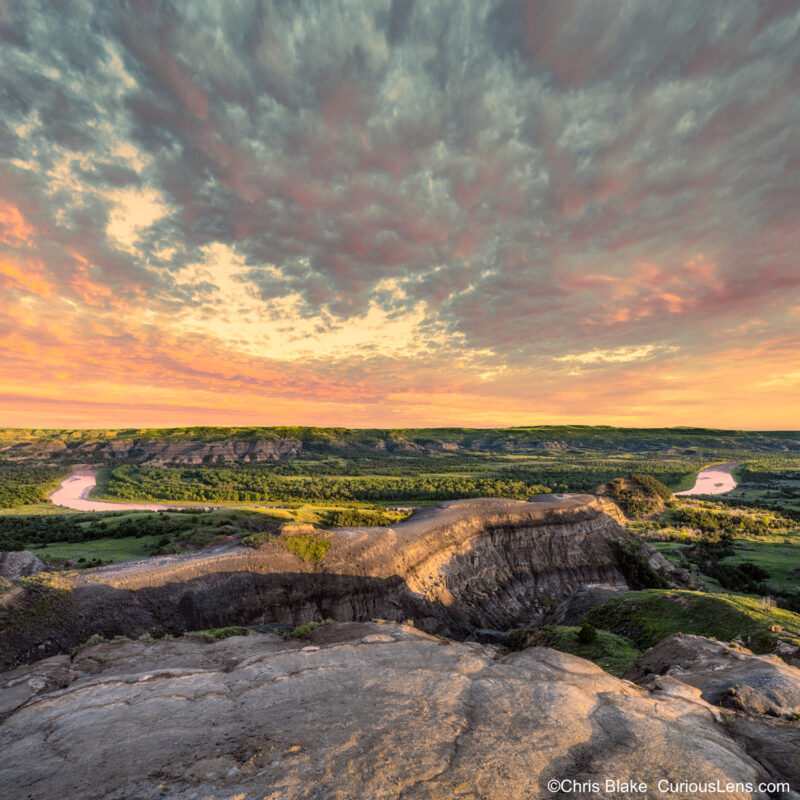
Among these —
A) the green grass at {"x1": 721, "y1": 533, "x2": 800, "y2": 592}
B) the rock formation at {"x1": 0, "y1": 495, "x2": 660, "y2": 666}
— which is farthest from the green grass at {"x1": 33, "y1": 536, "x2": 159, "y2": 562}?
the green grass at {"x1": 721, "y1": 533, "x2": 800, "y2": 592}

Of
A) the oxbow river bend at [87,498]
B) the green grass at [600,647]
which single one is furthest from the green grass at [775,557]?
the oxbow river bend at [87,498]

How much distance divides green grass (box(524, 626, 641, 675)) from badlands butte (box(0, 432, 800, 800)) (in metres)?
0.18

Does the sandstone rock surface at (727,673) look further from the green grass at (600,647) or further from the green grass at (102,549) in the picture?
the green grass at (102,549)

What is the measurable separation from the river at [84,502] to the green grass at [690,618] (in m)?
119

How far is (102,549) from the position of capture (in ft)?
193

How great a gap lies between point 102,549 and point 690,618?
7638 centimetres

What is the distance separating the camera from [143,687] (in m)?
14.9

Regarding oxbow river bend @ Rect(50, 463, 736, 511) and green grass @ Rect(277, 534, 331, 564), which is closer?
green grass @ Rect(277, 534, 331, 564)

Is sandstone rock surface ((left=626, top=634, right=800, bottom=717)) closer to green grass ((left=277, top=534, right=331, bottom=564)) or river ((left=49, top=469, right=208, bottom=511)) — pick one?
→ green grass ((left=277, top=534, right=331, bottom=564))

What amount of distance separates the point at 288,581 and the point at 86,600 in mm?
16419

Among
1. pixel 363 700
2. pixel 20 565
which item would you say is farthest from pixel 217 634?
pixel 20 565

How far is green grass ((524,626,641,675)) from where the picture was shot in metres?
24.8

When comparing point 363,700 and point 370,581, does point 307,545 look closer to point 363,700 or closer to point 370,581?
point 370,581

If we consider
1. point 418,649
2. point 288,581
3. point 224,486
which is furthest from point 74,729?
point 224,486
